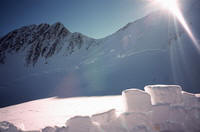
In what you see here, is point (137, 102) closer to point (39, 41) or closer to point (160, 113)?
point (160, 113)

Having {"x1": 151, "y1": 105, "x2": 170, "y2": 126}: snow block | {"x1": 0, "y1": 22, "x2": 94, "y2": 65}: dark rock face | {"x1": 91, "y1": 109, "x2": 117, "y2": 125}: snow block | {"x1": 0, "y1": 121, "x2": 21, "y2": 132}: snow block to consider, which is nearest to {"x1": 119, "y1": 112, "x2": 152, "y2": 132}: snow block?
{"x1": 151, "y1": 105, "x2": 170, "y2": 126}: snow block

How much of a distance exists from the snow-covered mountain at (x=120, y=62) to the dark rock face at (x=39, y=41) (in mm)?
267

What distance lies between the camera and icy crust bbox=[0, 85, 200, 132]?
2.76 m

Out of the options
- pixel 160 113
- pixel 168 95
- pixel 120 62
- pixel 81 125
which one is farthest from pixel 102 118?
pixel 120 62

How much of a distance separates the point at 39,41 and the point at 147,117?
37930mm

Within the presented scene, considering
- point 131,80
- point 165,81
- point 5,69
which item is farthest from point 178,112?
point 5,69

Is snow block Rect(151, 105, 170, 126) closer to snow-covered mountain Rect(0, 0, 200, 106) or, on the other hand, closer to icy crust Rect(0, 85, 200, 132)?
icy crust Rect(0, 85, 200, 132)

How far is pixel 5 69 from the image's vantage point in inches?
1137

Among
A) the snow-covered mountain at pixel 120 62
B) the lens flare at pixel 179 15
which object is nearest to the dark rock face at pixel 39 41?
the snow-covered mountain at pixel 120 62

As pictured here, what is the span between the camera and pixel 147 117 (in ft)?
9.97

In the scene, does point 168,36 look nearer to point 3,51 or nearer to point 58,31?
point 58,31

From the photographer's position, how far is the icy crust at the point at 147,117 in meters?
2.76

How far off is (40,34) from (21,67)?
41.3 feet

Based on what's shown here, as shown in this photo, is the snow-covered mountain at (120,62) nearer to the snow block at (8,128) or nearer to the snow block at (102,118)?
the snow block at (102,118)
